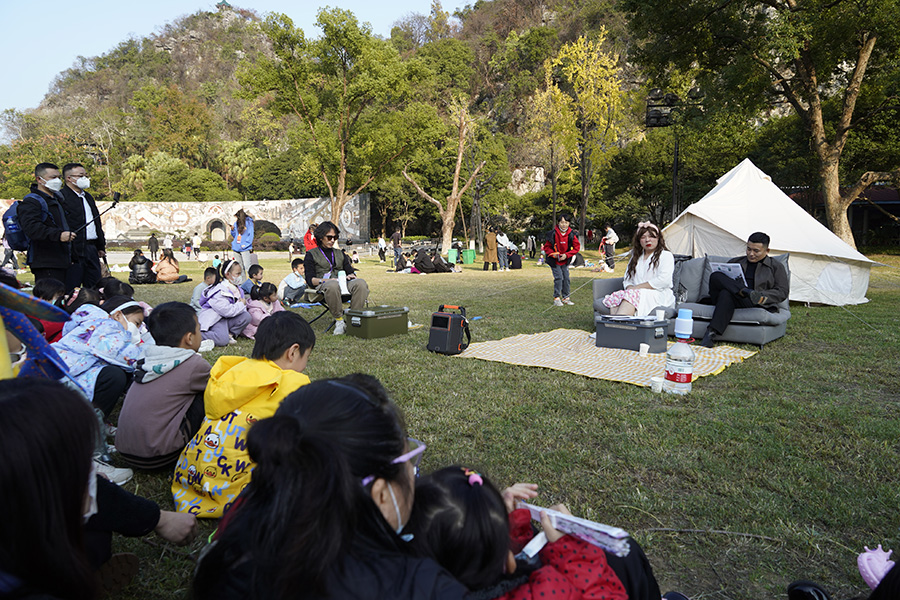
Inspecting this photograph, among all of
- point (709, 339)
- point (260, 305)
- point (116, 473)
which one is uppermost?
point (260, 305)

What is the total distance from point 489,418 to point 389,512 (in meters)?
2.92

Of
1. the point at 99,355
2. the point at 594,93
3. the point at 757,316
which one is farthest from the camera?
the point at 594,93

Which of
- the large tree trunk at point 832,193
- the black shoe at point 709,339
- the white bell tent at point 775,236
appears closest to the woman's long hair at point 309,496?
the black shoe at point 709,339

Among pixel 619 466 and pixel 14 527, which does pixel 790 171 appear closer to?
pixel 619 466

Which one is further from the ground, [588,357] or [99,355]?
[99,355]

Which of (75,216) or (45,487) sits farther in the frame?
(75,216)

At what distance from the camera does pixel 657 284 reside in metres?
7.19

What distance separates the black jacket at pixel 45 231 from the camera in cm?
527

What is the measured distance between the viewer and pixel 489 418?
13.5ft

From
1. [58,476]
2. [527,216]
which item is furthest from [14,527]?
[527,216]

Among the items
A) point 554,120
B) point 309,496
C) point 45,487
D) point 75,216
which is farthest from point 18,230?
point 554,120

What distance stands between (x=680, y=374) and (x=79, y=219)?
20.8ft

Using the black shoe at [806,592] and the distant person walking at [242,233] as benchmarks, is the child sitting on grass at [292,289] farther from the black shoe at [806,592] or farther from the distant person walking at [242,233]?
the black shoe at [806,592]

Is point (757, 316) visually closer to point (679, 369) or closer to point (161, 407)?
point (679, 369)
